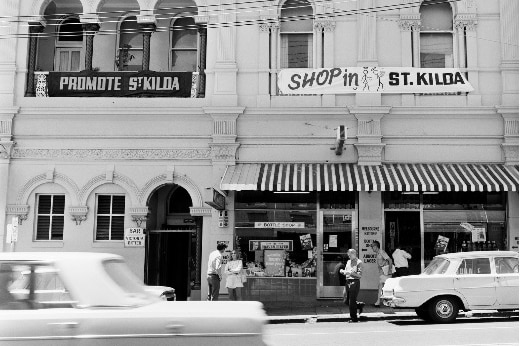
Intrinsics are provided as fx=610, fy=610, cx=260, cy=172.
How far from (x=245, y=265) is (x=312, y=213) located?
2.43 meters

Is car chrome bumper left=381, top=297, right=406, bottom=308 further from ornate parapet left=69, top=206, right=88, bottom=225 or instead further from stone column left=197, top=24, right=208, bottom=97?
ornate parapet left=69, top=206, right=88, bottom=225

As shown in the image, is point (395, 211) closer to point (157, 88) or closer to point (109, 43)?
point (157, 88)

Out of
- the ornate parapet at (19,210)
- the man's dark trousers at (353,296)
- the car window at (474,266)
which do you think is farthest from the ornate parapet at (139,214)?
the car window at (474,266)

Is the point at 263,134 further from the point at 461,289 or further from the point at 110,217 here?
the point at 461,289

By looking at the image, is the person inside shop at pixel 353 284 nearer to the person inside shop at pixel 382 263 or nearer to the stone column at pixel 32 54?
the person inside shop at pixel 382 263

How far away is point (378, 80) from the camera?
57.1 feet

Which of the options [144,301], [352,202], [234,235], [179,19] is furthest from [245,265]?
[144,301]

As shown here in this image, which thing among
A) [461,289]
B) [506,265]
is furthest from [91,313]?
[506,265]

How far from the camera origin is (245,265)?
57.4 ft

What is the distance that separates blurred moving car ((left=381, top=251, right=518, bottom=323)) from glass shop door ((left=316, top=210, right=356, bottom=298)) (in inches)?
156

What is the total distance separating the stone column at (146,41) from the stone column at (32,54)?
3.17 metres

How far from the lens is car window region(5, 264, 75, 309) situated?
5.67 m

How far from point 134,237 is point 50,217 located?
263cm

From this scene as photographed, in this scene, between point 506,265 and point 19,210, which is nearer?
point 506,265
